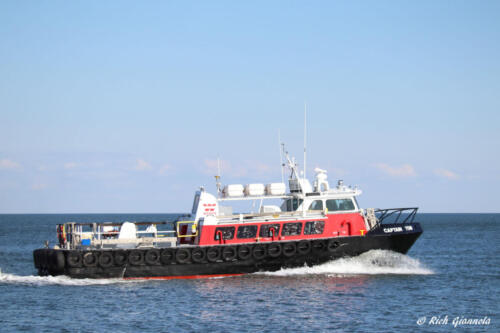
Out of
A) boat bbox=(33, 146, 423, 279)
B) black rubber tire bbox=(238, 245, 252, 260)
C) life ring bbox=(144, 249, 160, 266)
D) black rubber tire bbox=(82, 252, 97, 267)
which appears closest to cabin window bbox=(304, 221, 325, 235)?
boat bbox=(33, 146, 423, 279)

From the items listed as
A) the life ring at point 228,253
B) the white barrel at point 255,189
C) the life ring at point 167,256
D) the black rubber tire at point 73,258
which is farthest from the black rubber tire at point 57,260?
the white barrel at point 255,189

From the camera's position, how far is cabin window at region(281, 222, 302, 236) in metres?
24.3

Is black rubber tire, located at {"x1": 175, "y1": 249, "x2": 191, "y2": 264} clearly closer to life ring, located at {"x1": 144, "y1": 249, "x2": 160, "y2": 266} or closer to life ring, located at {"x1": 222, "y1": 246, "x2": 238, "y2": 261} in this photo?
life ring, located at {"x1": 144, "y1": 249, "x2": 160, "y2": 266}

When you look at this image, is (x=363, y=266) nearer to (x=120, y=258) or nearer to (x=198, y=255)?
(x=198, y=255)

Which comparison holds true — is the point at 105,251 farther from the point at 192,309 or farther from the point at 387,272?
the point at 387,272

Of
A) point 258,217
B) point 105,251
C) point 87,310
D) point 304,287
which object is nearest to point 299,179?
point 258,217

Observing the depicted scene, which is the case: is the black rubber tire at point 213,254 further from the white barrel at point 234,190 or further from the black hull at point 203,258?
the white barrel at point 234,190

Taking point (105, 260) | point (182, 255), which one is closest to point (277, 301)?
point (182, 255)

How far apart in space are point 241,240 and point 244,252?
1.72 feet

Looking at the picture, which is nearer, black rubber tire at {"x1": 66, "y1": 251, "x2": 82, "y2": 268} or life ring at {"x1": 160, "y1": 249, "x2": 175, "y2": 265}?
black rubber tire at {"x1": 66, "y1": 251, "x2": 82, "y2": 268}

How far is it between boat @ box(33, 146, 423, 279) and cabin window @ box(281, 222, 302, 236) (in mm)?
38

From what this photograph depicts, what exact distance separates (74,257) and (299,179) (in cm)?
892

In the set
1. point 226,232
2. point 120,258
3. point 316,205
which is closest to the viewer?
point 120,258

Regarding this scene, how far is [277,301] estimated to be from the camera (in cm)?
2012
